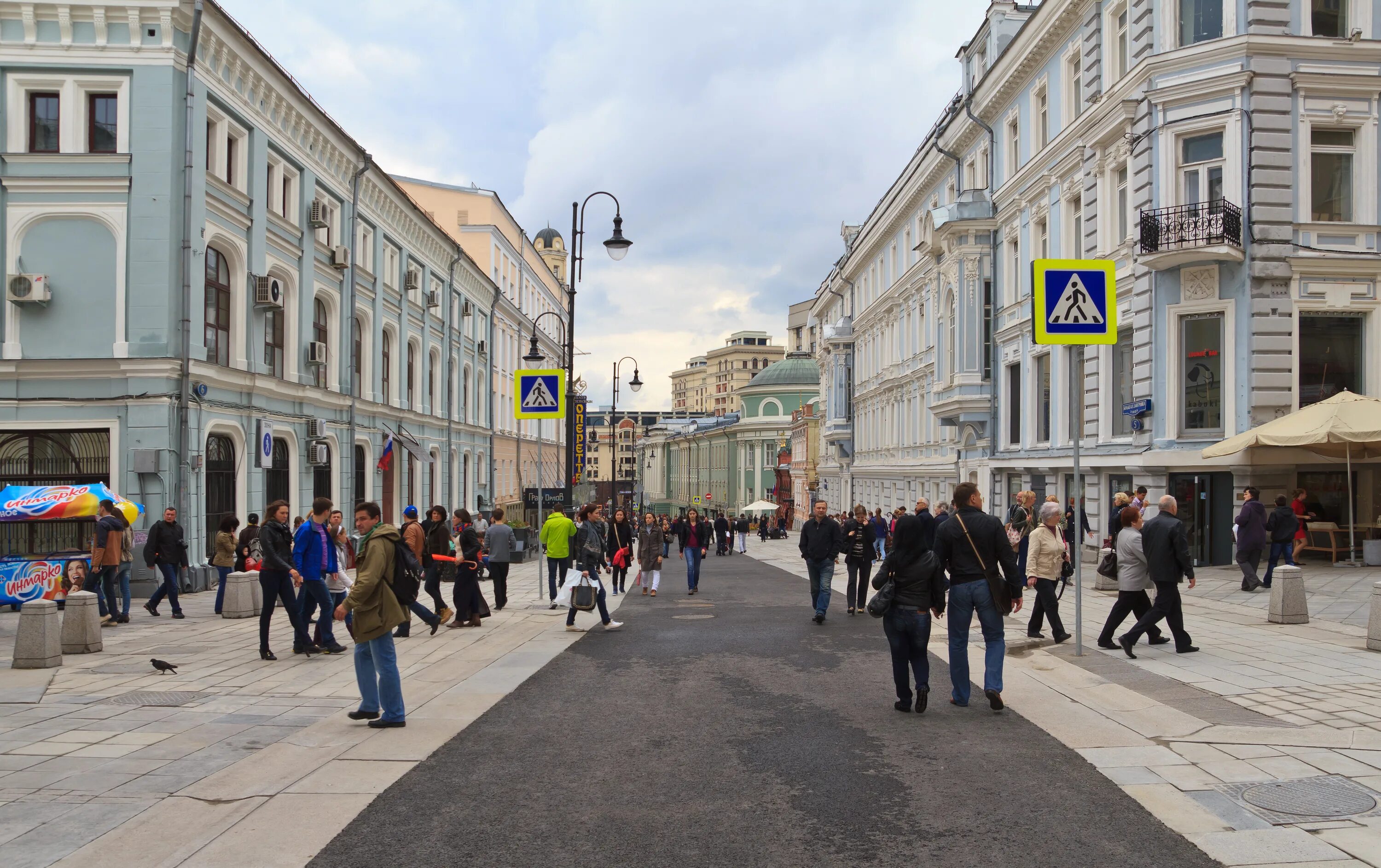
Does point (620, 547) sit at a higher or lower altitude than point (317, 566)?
lower

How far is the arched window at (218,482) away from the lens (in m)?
21.3

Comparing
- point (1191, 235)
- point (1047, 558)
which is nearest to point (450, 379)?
point (1191, 235)

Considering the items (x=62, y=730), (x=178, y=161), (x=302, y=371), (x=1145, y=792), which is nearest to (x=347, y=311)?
(x=302, y=371)

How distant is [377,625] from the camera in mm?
7828

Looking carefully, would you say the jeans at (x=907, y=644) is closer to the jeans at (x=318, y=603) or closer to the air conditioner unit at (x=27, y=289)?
the jeans at (x=318, y=603)

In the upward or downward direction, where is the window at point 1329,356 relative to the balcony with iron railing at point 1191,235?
downward

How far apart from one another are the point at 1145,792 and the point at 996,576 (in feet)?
8.07

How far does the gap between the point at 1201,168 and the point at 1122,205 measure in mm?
2713

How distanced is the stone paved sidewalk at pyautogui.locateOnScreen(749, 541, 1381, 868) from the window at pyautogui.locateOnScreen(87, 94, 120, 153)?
1674 cm

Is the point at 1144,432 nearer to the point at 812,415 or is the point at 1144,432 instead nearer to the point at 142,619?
the point at 142,619

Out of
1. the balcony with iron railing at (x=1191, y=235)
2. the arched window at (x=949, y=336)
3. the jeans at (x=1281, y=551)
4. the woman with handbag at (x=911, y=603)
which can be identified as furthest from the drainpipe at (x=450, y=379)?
the woman with handbag at (x=911, y=603)

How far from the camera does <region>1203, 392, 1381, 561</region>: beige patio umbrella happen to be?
1703 centimetres

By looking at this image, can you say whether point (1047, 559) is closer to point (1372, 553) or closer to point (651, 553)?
point (651, 553)

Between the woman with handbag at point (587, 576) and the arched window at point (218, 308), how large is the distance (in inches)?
419
